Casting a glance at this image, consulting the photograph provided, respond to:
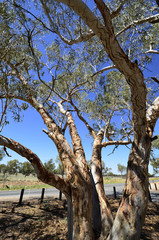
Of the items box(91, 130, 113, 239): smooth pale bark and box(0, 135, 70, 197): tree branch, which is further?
box(91, 130, 113, 239): smooth pale bark

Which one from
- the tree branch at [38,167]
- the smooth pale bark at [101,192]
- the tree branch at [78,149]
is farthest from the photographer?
the tree branch at [78,149]

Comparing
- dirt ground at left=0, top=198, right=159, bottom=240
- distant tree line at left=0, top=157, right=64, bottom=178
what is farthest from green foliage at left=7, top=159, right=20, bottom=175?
dirt ground at left=0, top=198, right=159, bottom=240

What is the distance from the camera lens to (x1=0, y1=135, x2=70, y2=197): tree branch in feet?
9.32

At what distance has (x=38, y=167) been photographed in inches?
112

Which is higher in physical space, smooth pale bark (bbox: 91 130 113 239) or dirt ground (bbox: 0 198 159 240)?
smooth pale bark (bbox: 91 130 113 239)

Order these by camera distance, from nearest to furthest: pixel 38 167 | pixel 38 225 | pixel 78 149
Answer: pixel 38 167 → pixel 78 149 → pixel 38 225

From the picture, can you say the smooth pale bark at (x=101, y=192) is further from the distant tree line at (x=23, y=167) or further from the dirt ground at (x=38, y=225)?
the distant tree line at (x=23, y=167)

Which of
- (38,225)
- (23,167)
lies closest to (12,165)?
(23,167)

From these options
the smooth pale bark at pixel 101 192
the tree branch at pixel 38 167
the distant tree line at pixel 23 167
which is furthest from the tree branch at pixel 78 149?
the distant tree line at pixel 23 167

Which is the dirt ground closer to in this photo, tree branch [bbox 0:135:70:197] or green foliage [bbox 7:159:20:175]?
tree branch [bbox 0:135:70:197]

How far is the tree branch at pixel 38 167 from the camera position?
9.32 ft

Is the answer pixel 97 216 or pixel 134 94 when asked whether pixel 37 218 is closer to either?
pixel 97 216

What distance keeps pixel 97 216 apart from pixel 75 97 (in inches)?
278

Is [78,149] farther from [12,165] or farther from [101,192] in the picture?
[12,165]
